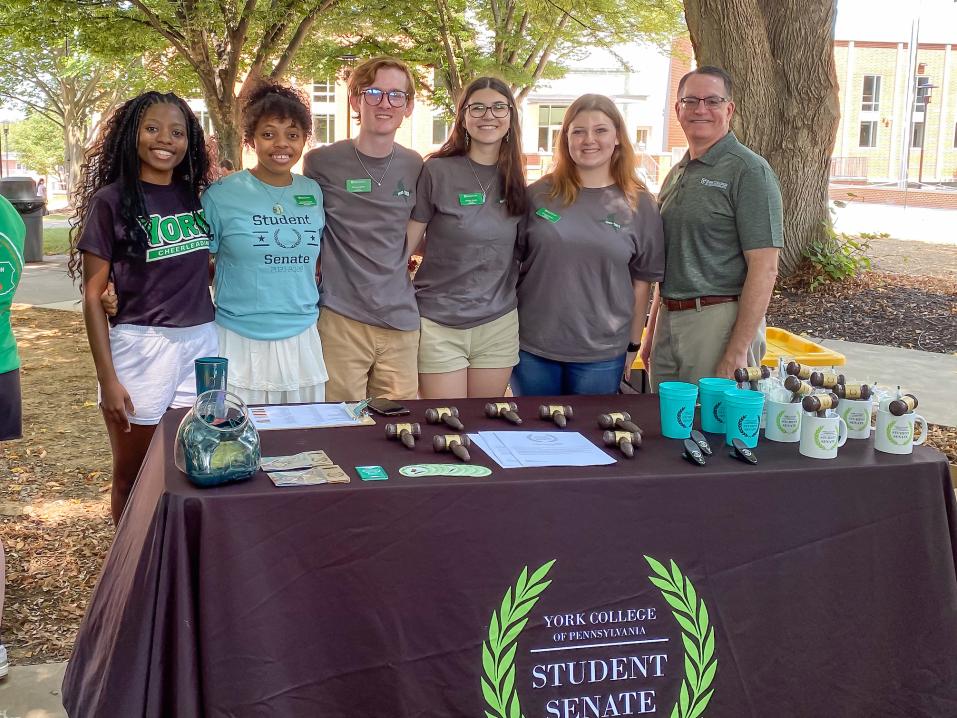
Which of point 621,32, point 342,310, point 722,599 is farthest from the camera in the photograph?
point 621,32

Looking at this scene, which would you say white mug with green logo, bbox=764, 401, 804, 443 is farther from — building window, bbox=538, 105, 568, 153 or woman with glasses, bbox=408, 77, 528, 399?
building window, bbox=538, 105, 568, 153

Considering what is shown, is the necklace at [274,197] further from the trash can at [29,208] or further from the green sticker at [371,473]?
the trash can at [29,208]

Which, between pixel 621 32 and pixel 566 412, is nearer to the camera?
pixel 566 412

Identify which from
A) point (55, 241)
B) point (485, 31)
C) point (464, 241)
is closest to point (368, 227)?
point (464, 241)

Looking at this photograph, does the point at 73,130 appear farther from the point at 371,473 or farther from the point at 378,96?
the point at 371,473

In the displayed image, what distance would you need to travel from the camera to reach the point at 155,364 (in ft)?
10.4

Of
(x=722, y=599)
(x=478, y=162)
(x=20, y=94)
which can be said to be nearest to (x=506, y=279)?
(x=478, y=162)

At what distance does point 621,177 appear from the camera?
12.1 ft

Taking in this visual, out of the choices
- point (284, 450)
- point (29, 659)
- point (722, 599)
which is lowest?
point (29, 659)

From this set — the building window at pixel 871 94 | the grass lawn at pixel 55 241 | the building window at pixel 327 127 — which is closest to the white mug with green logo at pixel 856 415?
the grass lawn at pixel 55 241

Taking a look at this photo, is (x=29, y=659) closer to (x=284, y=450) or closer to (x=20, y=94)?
(x=284, y=450)

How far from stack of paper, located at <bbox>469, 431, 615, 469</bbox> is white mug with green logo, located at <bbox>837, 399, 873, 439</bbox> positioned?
80cm

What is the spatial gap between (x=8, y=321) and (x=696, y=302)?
251 cm

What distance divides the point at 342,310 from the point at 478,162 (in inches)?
31.8
